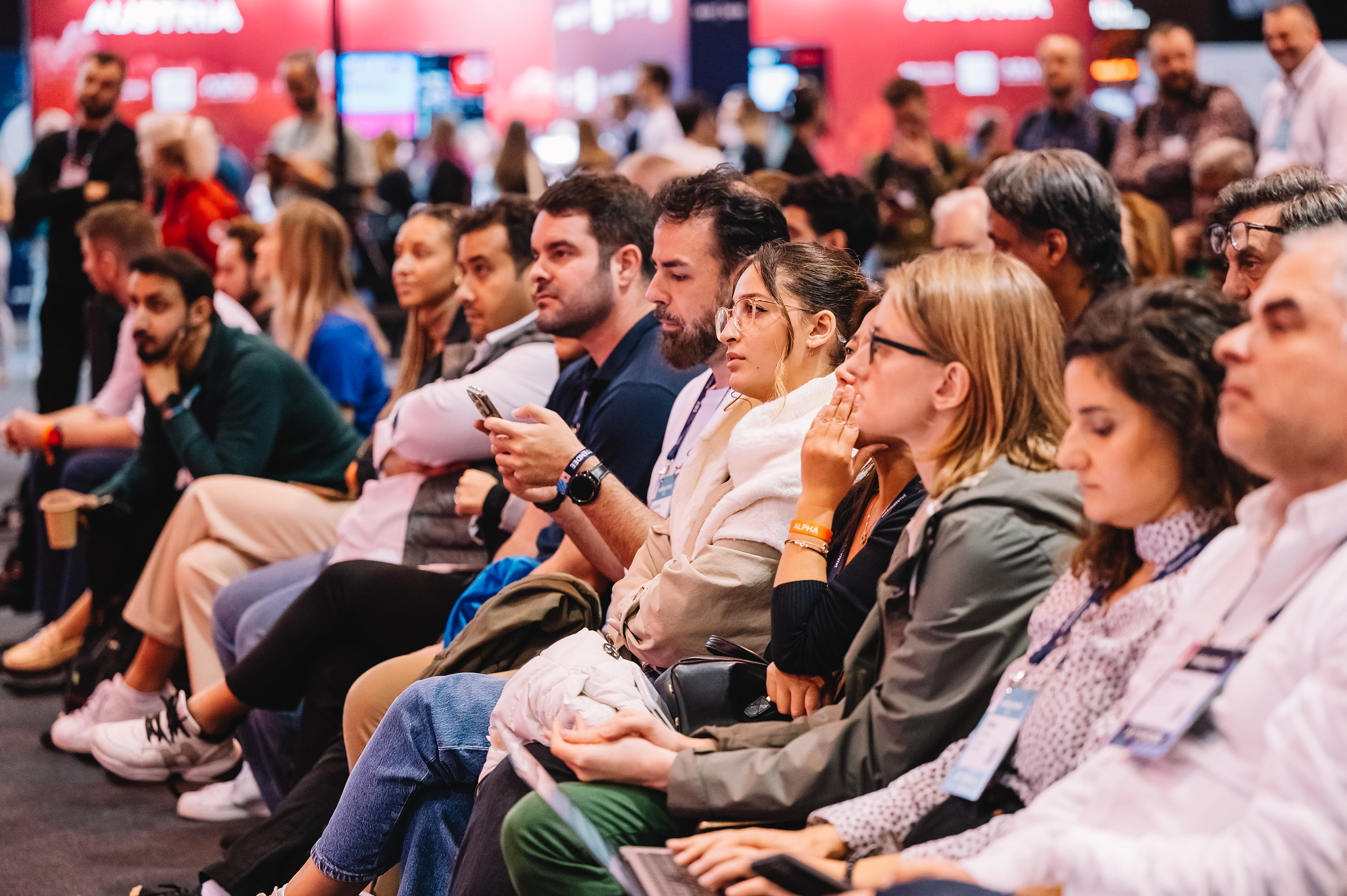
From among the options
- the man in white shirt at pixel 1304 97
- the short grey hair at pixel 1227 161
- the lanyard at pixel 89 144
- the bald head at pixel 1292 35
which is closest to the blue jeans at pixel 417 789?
the short grey hair at pixel 1227 161

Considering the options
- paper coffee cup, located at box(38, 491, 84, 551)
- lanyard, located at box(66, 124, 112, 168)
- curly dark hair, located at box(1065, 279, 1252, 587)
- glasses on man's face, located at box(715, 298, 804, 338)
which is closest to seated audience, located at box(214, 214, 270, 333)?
lanyard, located at box(66, 124, 112, 168)

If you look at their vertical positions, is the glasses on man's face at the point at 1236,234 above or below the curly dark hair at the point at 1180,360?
above

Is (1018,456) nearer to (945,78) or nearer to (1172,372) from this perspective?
(1172,372)

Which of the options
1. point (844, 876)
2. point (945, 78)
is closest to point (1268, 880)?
point (844, 876)

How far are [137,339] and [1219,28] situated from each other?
30.9 ft

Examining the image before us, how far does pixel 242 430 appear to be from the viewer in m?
3.93

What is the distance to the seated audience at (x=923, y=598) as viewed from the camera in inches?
64.9

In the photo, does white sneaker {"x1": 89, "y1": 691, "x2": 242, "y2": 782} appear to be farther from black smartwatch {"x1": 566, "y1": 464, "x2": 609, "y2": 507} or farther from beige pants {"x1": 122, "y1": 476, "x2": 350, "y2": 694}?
black smartwatch {"x1": 566, "y1": 464, "x2": 609, "y2": 507}

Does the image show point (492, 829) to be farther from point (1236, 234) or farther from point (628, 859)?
point (1236, 234)

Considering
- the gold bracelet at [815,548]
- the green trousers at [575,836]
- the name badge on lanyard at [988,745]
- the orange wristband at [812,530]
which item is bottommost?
the green trousers at [575,836]

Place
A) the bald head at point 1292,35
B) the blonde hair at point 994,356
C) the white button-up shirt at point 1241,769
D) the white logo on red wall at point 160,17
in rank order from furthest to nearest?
the white logo on red wall at point 160,17 → the bald head at point 1292,35 → the blonde hair at point 994,356 → the white button-up shirt at point 1241,769

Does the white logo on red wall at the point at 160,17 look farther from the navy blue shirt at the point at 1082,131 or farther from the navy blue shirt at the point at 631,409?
the navy blue shirt at the point at 631,409

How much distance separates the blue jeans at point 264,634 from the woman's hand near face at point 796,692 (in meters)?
1.49

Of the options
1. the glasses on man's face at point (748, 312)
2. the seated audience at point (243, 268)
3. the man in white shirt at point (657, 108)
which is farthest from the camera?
the man in white shirt at point (657, 108)
